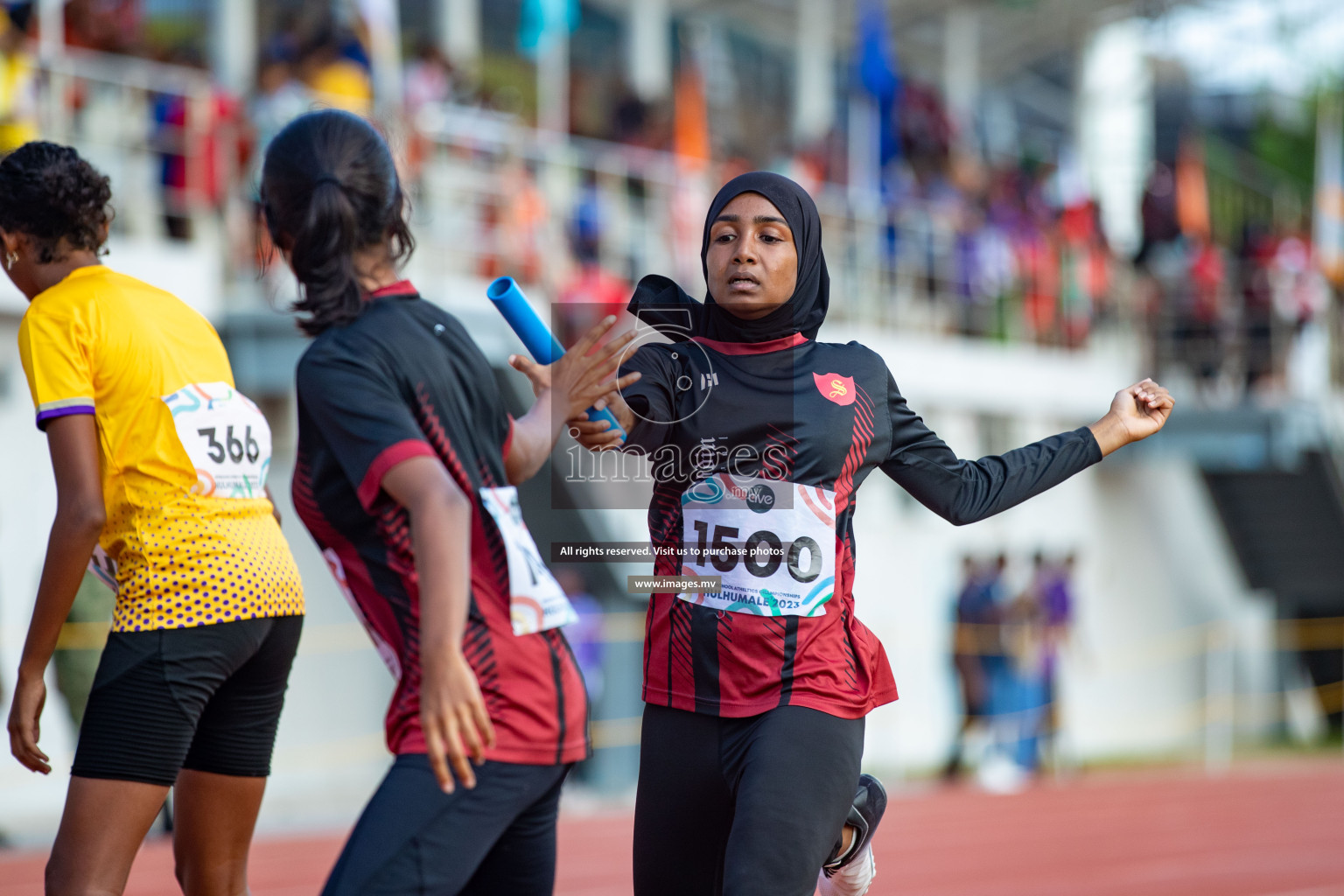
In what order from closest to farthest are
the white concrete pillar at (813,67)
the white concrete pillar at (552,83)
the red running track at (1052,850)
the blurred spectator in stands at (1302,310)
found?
1. the red running track at (1052,850)
2. the white concrete pillar at (552,83)
3. the blurred spectator in stands at (1302,310)
4. the white concrete pillar at (813,67)

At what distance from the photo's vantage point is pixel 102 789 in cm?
333

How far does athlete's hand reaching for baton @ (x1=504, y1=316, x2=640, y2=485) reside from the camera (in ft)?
10.5

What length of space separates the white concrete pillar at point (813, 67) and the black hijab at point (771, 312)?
1701 cm

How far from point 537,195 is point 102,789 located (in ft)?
33.7

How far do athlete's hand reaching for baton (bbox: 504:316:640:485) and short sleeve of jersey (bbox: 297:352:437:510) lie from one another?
35cm

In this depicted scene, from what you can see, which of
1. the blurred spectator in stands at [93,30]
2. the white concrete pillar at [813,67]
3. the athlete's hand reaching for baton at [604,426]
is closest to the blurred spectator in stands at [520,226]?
the blurred spectator in stands at [93,30]

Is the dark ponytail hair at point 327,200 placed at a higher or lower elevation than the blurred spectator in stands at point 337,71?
lower

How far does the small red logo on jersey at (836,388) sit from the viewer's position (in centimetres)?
368

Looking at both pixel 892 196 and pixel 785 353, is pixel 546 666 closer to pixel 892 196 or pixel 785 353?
pixel 785 353

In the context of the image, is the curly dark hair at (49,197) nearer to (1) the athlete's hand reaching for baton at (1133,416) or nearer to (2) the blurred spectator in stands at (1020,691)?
(1) the athlete's hand reaching for baton at (1133,416)

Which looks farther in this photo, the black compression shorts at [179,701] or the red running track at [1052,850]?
the red running track at [1052,850]

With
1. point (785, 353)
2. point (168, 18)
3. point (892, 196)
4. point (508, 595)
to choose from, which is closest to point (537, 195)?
point (168, 18)

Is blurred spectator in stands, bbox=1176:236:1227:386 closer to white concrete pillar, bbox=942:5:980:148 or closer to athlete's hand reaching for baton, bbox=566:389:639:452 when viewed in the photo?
white concrete pillar, bbox=942:5:980:148

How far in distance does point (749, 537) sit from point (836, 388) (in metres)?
0.42
